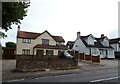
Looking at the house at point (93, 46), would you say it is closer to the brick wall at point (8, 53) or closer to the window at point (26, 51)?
the window at point (26, 51)

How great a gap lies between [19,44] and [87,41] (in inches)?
814

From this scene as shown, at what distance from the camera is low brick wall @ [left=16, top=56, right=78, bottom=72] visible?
26438mm

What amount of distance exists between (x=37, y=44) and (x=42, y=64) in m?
24.7

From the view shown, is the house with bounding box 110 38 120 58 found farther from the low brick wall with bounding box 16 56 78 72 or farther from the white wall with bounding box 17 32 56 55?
the low brick wall with bounding box 16 56 78 72

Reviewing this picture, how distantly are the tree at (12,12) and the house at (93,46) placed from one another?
4039 cm

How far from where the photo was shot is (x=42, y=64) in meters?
28.3

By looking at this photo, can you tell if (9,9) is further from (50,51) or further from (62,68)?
(50,51)

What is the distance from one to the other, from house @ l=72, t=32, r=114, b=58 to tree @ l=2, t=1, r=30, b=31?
4039 centimetres

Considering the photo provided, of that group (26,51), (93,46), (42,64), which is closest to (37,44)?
(26,51)

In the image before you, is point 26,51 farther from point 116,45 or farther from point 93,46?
point 116,45

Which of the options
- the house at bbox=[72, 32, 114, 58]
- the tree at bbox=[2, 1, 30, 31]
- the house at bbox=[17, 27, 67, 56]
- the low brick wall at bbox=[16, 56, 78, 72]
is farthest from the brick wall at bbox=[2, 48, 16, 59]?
the tree at bbox=[2, 1, 30, 31]

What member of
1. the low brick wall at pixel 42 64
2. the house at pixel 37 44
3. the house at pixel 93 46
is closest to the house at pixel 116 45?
the house at pixel 93 46

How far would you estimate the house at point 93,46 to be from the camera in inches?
2434

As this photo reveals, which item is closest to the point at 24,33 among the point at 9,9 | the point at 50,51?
the point at 50,51
